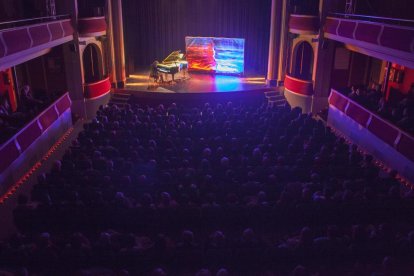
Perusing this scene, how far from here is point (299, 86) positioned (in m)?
16.9

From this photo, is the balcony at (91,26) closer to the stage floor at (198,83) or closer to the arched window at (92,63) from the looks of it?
the arched window at (92,63)

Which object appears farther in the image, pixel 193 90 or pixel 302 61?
pixel 302 61

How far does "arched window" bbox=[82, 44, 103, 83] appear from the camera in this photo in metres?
17.5

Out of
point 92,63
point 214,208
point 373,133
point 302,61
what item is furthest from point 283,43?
point 214,208

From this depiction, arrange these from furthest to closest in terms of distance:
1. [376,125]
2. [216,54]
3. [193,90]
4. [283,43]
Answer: [216,54]
[283,43]
[193,90]
[376,125]

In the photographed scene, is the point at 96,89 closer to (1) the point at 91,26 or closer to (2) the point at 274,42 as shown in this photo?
(1) the point at 91,26

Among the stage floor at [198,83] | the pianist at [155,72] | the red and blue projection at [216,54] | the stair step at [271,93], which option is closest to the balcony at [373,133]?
the stair step at [271,93]

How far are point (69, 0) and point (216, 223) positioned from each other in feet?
37.0

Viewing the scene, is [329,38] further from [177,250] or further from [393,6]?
[177,250]

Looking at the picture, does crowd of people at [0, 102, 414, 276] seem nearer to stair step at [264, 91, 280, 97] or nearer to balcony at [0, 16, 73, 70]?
balcony at [0, 16, 73, 70]

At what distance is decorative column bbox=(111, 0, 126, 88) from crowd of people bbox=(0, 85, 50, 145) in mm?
4542

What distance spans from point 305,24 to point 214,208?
426 inches

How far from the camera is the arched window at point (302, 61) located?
58.5 feet

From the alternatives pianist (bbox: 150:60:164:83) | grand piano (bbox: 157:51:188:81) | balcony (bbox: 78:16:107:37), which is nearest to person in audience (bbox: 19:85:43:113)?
balcony (bbox: 78:16:107:37)
